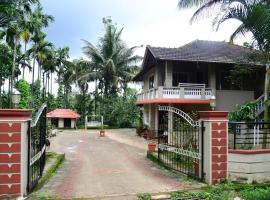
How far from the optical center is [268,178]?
9.35 m

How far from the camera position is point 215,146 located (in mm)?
8836

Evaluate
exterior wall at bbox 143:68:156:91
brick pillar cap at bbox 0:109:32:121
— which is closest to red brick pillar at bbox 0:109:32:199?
brick pillar cap at bbox 0:109:32:121

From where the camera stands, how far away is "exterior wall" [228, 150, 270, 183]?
912 centimetres

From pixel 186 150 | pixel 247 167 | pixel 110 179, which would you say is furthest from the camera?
pixel 186 150

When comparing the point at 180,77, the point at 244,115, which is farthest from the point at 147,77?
the point at 244,115

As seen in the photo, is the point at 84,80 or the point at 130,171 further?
the point at 84,80

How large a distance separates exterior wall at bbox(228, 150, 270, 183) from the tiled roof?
1105 centimetres

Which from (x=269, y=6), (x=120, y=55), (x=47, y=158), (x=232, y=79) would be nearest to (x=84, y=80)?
(x=120, y=55)

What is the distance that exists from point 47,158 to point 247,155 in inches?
275

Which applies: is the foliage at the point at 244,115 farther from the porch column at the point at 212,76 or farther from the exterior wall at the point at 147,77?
the exterior wall at the point at 147,77

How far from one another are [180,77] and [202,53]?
6.83 ft

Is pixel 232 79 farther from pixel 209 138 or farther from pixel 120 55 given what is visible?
pixel 120 55

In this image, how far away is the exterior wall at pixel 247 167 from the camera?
29.9ft

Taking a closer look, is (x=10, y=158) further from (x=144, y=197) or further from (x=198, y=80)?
(x=198, y=80)
